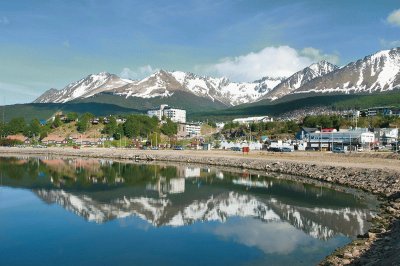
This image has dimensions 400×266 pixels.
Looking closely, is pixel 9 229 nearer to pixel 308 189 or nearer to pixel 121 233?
pixel 121 233

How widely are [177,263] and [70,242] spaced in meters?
7.50

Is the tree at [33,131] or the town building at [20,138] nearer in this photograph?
the town building at [20,138]

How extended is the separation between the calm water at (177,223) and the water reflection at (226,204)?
8 centimetres

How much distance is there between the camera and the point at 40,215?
31672mm

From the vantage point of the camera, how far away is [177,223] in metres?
→ 28.6

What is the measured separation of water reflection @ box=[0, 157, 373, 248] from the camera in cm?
2575

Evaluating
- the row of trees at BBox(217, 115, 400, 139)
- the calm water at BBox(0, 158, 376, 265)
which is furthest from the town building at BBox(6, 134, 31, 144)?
the calm water at BBox(0, 158, 376, 265)

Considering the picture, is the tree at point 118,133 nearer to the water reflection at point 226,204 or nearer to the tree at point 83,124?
the tree at point 83,124

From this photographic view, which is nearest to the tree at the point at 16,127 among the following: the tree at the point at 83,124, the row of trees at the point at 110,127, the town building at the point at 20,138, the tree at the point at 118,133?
the row of trees at the point at 110,127

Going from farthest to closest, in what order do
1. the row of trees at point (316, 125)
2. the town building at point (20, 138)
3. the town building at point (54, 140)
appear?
1. the town building at point (20, 138)
2. the town building at point (54, 140)
3. the row of trees at point (316, 125)

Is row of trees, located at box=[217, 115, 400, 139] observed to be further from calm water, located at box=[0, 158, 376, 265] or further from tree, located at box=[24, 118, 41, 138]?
calm water, located at box=[0, 158, 376, 265]

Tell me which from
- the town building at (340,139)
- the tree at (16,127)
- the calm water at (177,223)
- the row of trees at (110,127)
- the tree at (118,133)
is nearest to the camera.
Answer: the calm water at (177,223)

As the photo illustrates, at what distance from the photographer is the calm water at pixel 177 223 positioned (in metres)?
20.9

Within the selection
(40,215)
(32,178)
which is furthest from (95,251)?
(32,178)
